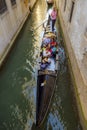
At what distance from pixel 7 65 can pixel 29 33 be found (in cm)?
446

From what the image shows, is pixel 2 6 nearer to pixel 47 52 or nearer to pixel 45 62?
pixel 47 52

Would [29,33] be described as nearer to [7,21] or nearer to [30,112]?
[7,21]

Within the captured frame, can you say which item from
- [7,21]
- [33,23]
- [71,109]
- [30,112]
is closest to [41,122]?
[30,112]

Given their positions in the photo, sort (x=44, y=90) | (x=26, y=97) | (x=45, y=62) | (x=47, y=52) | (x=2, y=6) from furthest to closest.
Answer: (x=2, y=6), (x=47, y=52), (x=45, y=62), (x=26, y=97), (x=44, y=90)

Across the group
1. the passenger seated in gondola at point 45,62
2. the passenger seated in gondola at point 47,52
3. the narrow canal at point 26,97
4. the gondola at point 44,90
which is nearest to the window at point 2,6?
the narrow canal at point 26,97

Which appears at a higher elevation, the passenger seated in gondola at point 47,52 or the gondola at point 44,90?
the passenger seated in gondola at point 47,52

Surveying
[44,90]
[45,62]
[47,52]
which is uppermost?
[47,52]

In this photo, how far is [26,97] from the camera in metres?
5.22

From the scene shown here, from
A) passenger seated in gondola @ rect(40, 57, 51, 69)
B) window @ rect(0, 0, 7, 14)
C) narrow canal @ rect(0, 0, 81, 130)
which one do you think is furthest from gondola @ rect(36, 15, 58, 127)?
window @ rect(0, 0, 7, 14)

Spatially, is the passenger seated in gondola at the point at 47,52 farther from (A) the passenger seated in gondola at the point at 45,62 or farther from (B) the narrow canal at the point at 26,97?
(B) the narrow canal at the point at 26,97

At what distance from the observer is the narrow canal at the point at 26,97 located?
171 inches

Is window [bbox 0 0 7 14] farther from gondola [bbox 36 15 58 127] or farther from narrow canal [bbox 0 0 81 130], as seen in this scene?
gondola [bbox 36 15 58 127]

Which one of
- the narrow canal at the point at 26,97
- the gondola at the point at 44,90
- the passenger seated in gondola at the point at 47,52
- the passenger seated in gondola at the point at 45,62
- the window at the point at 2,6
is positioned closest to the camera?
the gondola at the point at 44,90

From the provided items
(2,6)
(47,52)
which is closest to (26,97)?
(47,52)
